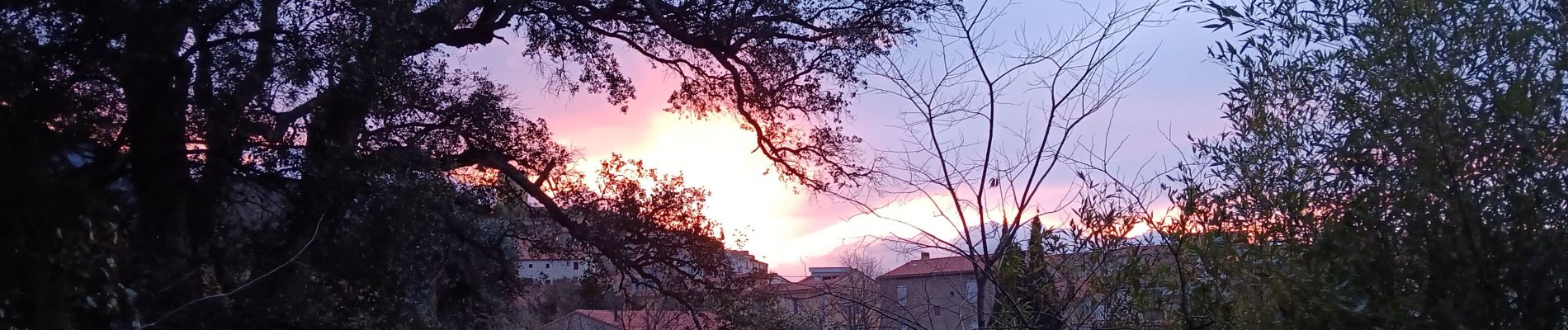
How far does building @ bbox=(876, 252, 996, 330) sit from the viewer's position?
4.58 m

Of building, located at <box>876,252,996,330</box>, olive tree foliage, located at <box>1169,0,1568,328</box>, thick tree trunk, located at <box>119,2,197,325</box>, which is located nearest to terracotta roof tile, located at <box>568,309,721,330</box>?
building, located at <box>876,252,996,330</box>

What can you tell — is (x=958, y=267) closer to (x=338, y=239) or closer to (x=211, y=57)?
(x=338, y=239)

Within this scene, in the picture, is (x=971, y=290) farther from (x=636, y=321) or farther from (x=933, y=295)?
(x=636, y=321)

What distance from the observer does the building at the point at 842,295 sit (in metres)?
4.96

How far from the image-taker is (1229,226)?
3475 mm

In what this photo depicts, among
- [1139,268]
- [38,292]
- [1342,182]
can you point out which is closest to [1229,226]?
[1139,268]

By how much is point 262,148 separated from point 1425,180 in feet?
19.1

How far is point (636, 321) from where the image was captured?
18578 mm

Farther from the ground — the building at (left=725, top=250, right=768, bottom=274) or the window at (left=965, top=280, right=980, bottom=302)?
the building at (left=725, top=250, right=768, bottom=274)

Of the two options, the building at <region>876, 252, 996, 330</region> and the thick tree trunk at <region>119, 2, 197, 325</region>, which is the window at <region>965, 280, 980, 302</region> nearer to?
the building at <region>876, 252, 996, 330</region>

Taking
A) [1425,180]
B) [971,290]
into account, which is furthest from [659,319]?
[1425,180]

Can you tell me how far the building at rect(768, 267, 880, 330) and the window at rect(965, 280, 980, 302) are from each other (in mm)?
427

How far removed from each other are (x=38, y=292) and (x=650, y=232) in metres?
5.23

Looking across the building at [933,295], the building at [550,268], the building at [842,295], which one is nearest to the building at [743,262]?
the building at [550,268]
